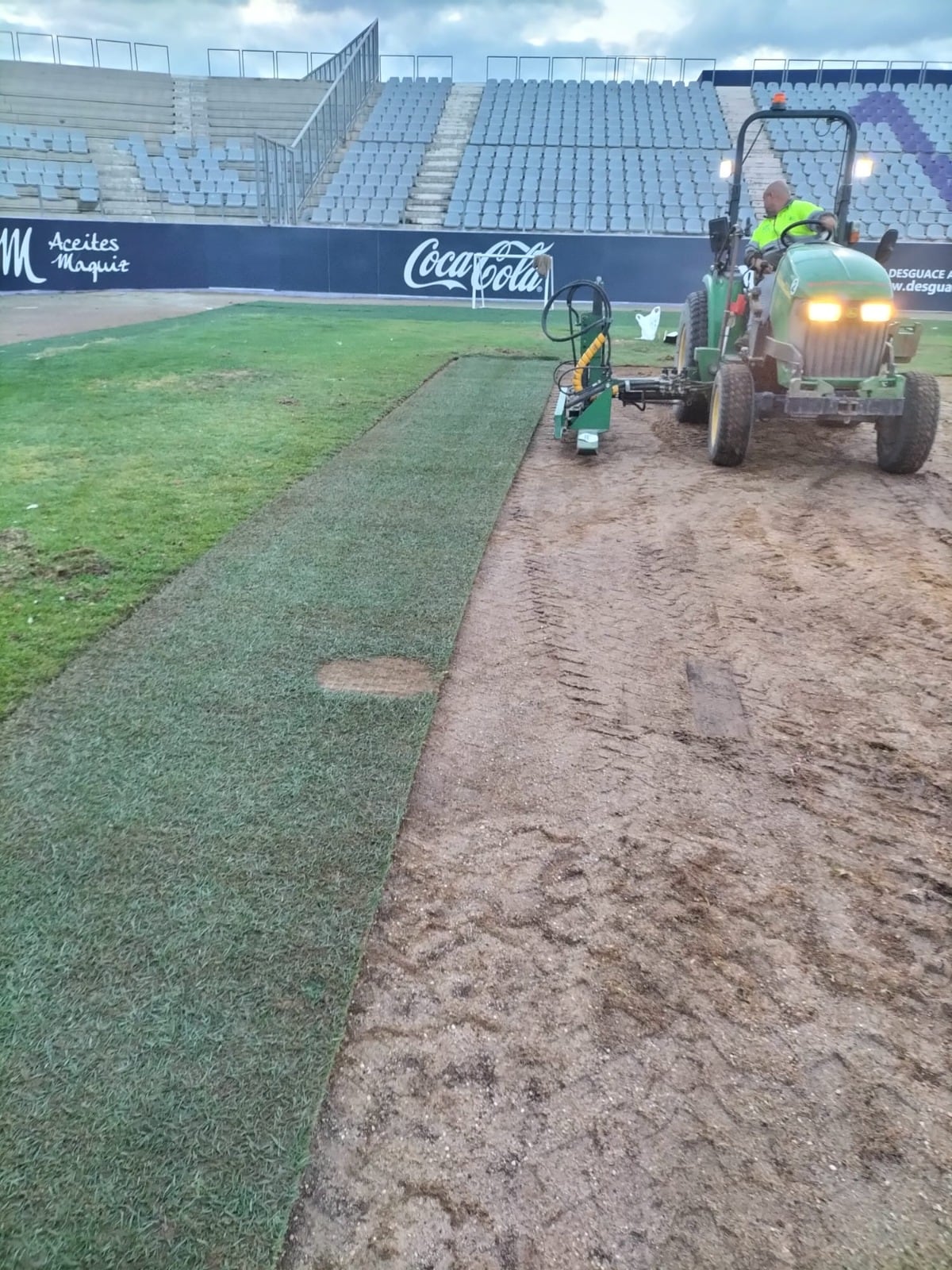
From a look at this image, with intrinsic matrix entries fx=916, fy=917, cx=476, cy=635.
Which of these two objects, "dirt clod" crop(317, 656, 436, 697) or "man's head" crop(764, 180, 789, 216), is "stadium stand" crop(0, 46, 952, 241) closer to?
"man's head" crop(764, 180, 789, 216)

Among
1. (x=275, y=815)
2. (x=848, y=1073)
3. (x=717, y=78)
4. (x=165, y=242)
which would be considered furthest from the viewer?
(x=717, y=78)

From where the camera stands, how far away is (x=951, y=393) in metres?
9.87

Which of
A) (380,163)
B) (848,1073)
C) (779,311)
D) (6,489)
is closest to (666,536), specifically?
(779,311)

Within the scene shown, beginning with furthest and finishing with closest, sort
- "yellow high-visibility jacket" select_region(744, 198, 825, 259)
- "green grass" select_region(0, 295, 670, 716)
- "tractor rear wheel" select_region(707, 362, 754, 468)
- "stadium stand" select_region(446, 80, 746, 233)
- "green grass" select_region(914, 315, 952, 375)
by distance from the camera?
1. "stadium stand" select_region(446, 80, 746, 233)
2. "green grass" select_region(914, 315, 952, 375)
3. "yellow high-visibility jacket" select_region(744, 198, 825, 259)
4. "tractor rear wheel" select_region(707, 362, 754, 468)
5. "green grass" select_region(0, 295, 670, 716)

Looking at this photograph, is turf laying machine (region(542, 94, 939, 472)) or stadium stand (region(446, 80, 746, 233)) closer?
turf laying machine (region(542, 94, 939, 472))

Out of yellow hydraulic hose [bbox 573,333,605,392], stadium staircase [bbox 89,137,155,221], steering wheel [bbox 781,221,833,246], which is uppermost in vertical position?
stadium staircase [bbox 89,137,155,221]

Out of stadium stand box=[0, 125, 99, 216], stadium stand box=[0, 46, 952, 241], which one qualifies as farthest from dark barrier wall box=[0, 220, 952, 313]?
stadium stand box=[0, 125, 99, 216]

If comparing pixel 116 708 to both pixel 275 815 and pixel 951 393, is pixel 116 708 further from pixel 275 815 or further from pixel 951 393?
pixel 951 393

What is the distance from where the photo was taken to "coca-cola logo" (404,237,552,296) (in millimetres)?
21359

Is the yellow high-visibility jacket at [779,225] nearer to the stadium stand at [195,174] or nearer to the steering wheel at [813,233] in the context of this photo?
the steering wheel at [813,233]

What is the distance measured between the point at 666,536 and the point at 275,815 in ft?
11.0

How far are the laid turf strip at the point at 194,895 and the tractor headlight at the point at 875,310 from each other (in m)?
3.52

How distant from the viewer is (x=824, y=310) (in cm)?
607

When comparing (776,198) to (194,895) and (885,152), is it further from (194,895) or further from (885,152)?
(885,152)
